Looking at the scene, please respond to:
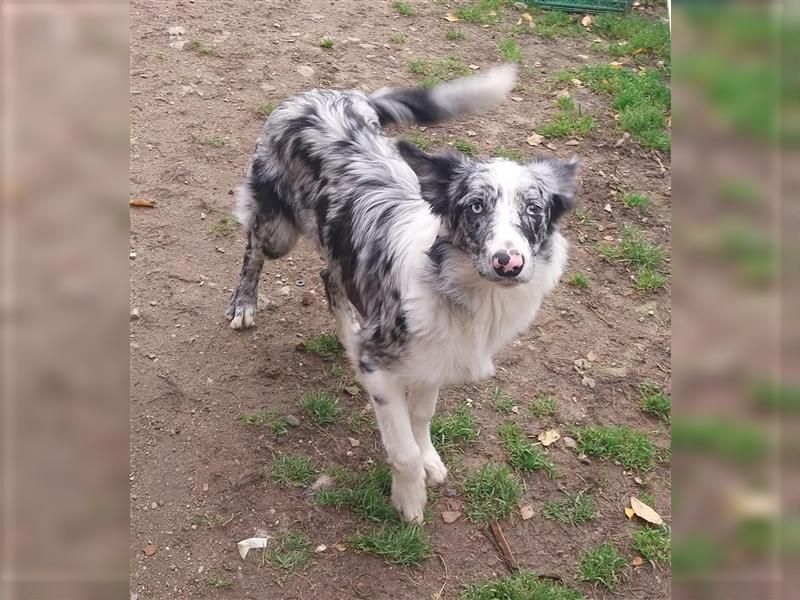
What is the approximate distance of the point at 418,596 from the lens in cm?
350

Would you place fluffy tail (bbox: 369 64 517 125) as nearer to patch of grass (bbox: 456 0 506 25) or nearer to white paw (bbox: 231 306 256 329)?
white paw (bbox: 231 306 256 329)

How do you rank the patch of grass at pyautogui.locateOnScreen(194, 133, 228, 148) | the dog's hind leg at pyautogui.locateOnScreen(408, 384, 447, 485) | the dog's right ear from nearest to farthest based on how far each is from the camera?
1. the dog's right ear
2. the dog's hind leg at pyautogui.locateOnScreen(408, 384, 447, 485)
3. the patch of grass at pyautogui.locateOnScreen(194, 133, 228, 148)

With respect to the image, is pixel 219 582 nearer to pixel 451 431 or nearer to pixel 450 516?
pixel 450 516

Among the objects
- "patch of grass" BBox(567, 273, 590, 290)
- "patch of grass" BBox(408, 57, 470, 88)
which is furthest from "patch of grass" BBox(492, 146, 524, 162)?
"patch of grass" BBox(567, 273, 590, 290)

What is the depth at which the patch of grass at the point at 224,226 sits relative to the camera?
5.50 metres

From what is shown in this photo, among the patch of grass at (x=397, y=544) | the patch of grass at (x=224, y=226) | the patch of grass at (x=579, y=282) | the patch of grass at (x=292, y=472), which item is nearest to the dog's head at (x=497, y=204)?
the patch of grass at (x=397, y=544)

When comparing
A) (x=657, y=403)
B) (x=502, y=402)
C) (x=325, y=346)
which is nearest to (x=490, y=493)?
(x=502, y=402)

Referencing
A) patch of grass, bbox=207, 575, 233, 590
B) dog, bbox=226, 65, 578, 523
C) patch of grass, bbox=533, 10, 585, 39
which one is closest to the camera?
dog, bbox=226, 65, 578, 523

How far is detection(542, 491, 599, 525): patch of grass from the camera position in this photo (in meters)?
3.88

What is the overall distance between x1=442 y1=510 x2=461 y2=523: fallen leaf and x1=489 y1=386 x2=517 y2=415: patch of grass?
0.80 metres

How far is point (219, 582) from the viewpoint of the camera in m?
3.47
